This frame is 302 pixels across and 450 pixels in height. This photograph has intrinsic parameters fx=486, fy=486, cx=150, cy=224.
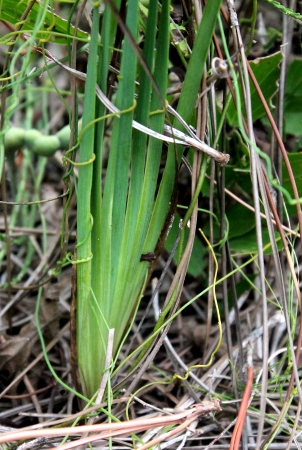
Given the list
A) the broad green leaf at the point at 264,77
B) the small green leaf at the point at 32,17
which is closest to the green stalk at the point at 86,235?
the small green leaf at the point at 32,17

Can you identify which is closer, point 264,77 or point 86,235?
point 86,235

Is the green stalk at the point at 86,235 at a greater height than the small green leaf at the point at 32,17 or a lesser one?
lesser

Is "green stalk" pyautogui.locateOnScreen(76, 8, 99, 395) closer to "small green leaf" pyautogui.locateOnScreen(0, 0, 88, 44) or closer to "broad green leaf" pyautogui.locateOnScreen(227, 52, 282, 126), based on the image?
"small green leaf" pyautogui.locateOnScreen(0, 0, 88, 44)

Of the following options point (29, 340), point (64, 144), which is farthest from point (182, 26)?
point (29, 340)

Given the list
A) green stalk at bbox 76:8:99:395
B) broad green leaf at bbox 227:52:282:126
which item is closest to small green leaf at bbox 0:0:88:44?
green stalk at bbox 76:8:99:395

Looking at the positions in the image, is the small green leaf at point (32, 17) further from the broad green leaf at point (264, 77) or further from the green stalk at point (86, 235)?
the broad green leaf at point (264, 77)

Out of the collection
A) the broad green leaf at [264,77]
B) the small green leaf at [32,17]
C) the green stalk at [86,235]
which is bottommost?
the green stalk at [86,235]

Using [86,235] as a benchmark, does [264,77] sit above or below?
above

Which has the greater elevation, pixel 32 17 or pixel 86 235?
pixel 32 17

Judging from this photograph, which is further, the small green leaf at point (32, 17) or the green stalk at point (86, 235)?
the small green leaf at point (32, 17)

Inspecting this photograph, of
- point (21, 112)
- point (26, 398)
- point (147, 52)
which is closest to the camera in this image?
point (147, 52)

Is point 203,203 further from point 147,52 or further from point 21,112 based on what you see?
point 21,112
